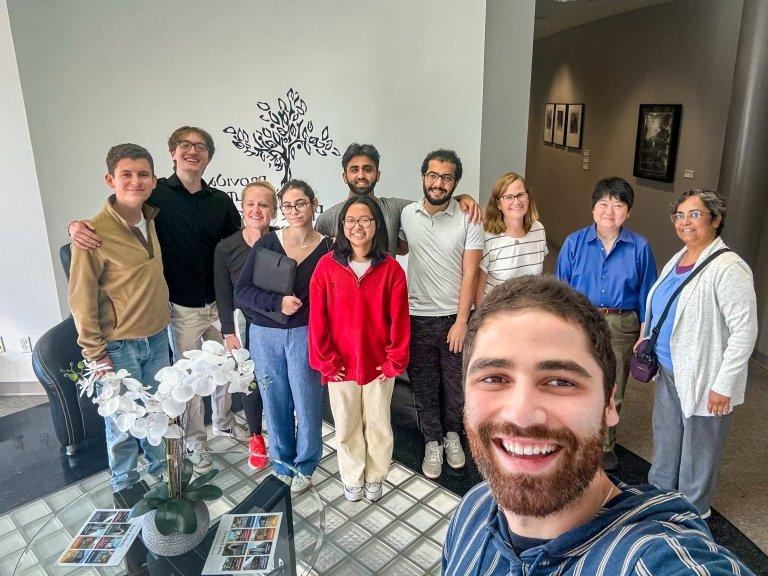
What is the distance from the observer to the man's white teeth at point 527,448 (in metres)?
0.76

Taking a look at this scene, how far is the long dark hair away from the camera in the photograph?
A: 230cm

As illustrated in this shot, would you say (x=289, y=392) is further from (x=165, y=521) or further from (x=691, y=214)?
(x=691, y=214)

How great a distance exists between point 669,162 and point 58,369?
5.74 m

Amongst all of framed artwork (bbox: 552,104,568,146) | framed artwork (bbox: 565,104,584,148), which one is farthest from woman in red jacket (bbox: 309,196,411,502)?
framed artwork (bbox: 552,104,568,146)

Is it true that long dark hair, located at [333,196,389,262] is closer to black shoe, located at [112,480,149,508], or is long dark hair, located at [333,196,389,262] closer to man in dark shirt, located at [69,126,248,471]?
man in dark shirt, located at [69,126,248,471]

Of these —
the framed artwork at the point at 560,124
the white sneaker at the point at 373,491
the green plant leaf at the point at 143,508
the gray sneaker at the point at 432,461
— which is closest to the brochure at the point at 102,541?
the green plant leaf at the point at 143,508

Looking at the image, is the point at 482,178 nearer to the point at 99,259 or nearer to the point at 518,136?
the point at 518,136

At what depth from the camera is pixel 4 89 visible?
10.5 ft

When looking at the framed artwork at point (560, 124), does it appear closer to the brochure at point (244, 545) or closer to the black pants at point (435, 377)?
the black pants at point (435, 377)

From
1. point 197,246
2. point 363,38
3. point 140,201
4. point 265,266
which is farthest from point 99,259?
point 363,38

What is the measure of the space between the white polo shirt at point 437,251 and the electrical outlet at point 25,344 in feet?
9.15

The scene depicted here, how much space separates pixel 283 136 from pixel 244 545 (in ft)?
9.49

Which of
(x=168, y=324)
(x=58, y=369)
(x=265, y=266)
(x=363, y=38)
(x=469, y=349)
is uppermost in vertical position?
(x=363, y=38)

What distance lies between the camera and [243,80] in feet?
12.2
